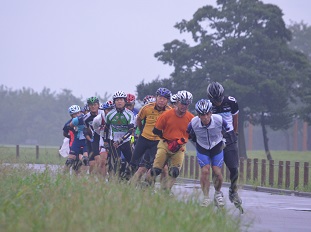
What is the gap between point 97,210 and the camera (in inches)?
383

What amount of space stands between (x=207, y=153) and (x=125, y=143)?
14.6 feet

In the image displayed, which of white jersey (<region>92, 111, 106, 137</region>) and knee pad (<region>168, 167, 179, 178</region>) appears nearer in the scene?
knee pad (<region>168, 167, 179, 178</region>)

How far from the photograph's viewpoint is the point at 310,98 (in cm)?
5191

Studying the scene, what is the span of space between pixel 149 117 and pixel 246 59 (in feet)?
131

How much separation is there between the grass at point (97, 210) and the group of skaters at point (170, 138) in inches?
39.2

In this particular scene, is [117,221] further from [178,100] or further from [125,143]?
[125,143]

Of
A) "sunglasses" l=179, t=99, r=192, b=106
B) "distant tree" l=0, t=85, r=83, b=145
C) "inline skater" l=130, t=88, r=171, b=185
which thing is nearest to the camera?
"sunglasses" l=179, t=99, r=192, b=106

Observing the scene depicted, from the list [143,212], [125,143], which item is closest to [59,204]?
[143,212]

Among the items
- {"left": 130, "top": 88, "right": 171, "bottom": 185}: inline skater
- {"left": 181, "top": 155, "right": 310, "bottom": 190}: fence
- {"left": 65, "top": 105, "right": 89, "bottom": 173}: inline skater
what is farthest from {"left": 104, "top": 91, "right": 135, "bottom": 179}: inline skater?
{"left": 181, "top": 155, "right": 310, "bottom": 190}: fence

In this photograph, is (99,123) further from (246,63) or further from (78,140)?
(246,63)

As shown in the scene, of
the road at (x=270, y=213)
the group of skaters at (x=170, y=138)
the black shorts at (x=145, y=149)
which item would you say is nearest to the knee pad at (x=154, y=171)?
the group of skaters at (x=170, y=138)

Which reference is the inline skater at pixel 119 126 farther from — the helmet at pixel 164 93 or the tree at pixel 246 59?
the tree at pixel 246 59

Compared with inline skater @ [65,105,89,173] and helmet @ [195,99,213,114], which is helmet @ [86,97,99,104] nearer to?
inline skater @ [65,105,89,173]

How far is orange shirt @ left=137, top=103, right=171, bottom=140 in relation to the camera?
1792 cm
